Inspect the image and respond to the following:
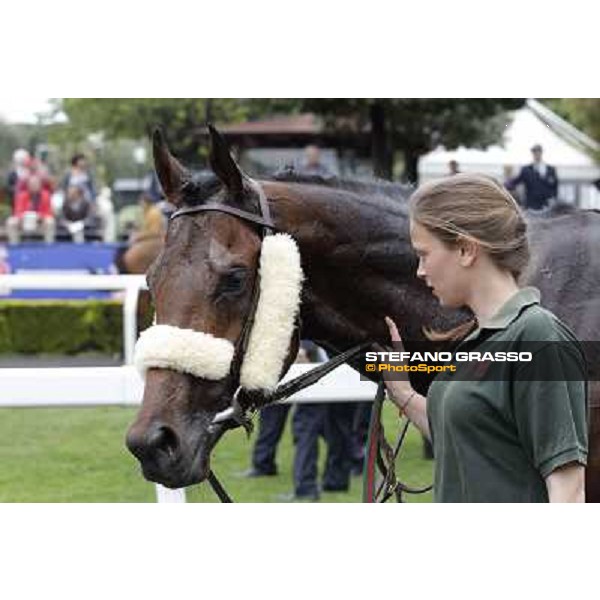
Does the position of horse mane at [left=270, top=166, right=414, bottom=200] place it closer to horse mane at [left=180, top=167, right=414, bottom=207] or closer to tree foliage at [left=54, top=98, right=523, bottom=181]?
horse mane at [left=180, top=167, right=414, bottom=207]

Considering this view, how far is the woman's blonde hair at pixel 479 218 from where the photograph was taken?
2.59 metres

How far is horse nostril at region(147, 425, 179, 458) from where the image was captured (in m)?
3.30

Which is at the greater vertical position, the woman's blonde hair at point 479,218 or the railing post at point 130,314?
the woman's blonde hair at point 479,218

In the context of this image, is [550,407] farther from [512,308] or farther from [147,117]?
[147,117]

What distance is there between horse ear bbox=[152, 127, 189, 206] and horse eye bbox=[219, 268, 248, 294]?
0.31m

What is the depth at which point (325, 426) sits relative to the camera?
820 cm

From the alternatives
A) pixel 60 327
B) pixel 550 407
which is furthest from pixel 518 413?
pixel 60 327

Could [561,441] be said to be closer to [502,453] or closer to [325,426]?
[502,453]

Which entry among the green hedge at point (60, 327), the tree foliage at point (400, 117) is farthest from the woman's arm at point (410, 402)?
the tree foliage at point (400, 117)

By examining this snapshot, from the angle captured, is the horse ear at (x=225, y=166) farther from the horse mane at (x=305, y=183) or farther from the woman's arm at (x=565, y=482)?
the woman's arm at (x=565, y=482)

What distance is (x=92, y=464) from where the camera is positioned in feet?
26.9

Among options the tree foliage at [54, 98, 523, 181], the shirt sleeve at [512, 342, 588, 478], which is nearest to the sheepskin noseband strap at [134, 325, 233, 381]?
the shirt sleeve at [512, 342, 588, 478]

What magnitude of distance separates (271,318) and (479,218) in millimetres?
1133

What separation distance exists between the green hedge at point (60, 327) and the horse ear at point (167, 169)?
6.80 meters
